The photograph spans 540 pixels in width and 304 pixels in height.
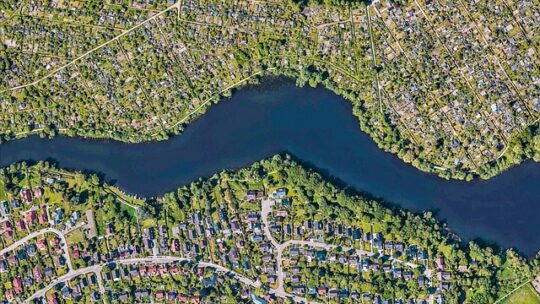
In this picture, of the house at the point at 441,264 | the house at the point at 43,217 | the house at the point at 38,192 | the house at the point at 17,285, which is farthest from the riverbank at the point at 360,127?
the house at the point at 17,285

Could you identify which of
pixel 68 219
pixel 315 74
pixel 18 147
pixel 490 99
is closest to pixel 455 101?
pixel 490 99

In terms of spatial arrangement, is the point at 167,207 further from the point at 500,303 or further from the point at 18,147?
the point at 500,303

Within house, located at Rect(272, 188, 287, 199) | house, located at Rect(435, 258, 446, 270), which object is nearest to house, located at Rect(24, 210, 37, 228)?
house, located at Rect(272, 188, 287, 199)

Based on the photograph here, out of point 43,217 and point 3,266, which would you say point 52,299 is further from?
point 43,217

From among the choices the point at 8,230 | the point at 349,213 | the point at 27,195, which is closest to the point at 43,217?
the point at 27,195

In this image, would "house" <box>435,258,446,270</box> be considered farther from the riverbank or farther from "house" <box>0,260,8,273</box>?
"house" <box>0,260,8,273</box>

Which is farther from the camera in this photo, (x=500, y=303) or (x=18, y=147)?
(x=18, y=147)
